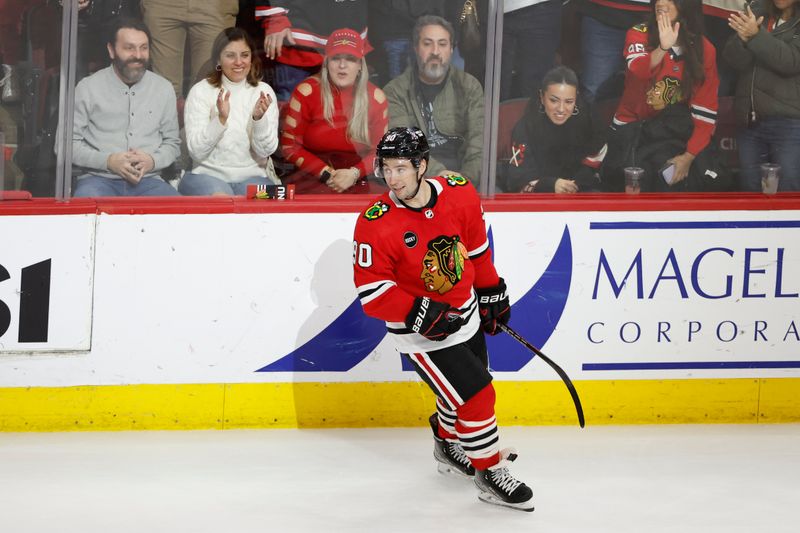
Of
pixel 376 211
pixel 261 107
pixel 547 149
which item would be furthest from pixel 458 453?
pixel 261 107

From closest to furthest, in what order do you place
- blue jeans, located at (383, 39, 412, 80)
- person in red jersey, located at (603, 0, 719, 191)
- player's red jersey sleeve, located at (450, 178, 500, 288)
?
player's red jersey sleeve, located at (450, 178, 500, 288) → blue jeans, located at (383, 39, 412, 80) → person in red jersey, located at (603, 0, 719, 191)

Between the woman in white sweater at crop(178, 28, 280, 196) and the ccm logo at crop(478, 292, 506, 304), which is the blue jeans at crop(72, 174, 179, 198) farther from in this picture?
the ccm logo at crop(478, 292, 506, 304)

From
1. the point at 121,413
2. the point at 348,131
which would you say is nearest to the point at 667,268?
the point at 348,131

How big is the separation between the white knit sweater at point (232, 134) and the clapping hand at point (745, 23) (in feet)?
6.27

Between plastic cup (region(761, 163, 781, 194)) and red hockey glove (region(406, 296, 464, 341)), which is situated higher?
plastic cup (region(761, 163, 781, 194))

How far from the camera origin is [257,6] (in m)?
4.68

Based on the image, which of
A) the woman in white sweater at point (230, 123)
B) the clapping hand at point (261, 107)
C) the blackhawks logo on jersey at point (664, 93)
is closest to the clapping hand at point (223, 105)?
the woman in white sweater at point (230, 123)

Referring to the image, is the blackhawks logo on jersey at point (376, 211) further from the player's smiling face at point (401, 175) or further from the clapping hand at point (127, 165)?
the clapping hand at point (127, 165)

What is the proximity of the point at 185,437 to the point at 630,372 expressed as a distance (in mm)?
1794

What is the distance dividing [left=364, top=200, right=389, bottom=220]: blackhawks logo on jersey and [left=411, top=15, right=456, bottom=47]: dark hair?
113 cm

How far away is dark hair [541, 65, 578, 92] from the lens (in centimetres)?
479

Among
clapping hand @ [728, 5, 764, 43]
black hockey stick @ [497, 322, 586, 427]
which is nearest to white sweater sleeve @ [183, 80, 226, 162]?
black hockey stick @ [497, 322, 586, 427]

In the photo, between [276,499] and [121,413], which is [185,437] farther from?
[276,499]

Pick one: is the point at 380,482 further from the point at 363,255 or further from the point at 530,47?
the point at 530,47
